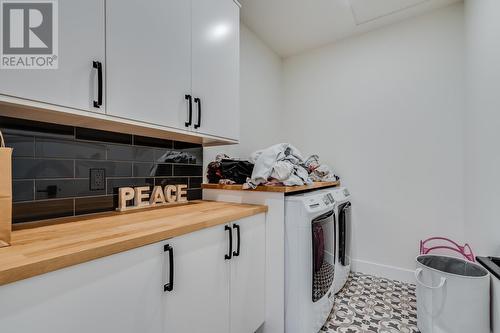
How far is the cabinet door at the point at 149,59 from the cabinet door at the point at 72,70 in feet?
0.19

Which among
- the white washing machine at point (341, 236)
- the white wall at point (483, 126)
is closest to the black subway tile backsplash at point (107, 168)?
the white washing machine at point (341, 236)

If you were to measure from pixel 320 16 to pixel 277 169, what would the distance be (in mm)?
1816

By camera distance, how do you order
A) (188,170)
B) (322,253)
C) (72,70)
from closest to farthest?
(72,70)
(322,253)
(188,170)

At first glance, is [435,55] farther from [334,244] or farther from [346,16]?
[334,244]

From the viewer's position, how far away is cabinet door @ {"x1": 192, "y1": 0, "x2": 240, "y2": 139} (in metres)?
1.54

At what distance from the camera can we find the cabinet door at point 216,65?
5.07 feet

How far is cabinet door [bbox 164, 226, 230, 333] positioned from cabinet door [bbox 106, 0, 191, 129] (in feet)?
2.26

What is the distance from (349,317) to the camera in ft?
6.15

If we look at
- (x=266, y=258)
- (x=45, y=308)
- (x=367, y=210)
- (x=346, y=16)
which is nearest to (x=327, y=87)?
(x=346, y=16)

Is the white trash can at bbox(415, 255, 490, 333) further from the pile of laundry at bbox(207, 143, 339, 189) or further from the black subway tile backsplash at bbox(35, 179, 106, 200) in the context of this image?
the black subway tile backsplash at bbox(35, 179, 106, 200)

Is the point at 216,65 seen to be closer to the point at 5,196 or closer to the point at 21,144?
the point at 21,144

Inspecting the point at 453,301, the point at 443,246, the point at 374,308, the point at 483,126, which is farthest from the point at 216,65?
the point at 443,246

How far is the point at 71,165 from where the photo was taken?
4.15 feet

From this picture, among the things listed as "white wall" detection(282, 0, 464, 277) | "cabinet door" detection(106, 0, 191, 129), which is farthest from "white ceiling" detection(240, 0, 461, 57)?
"cabinet door" detection(106, 0, 191, 129)
